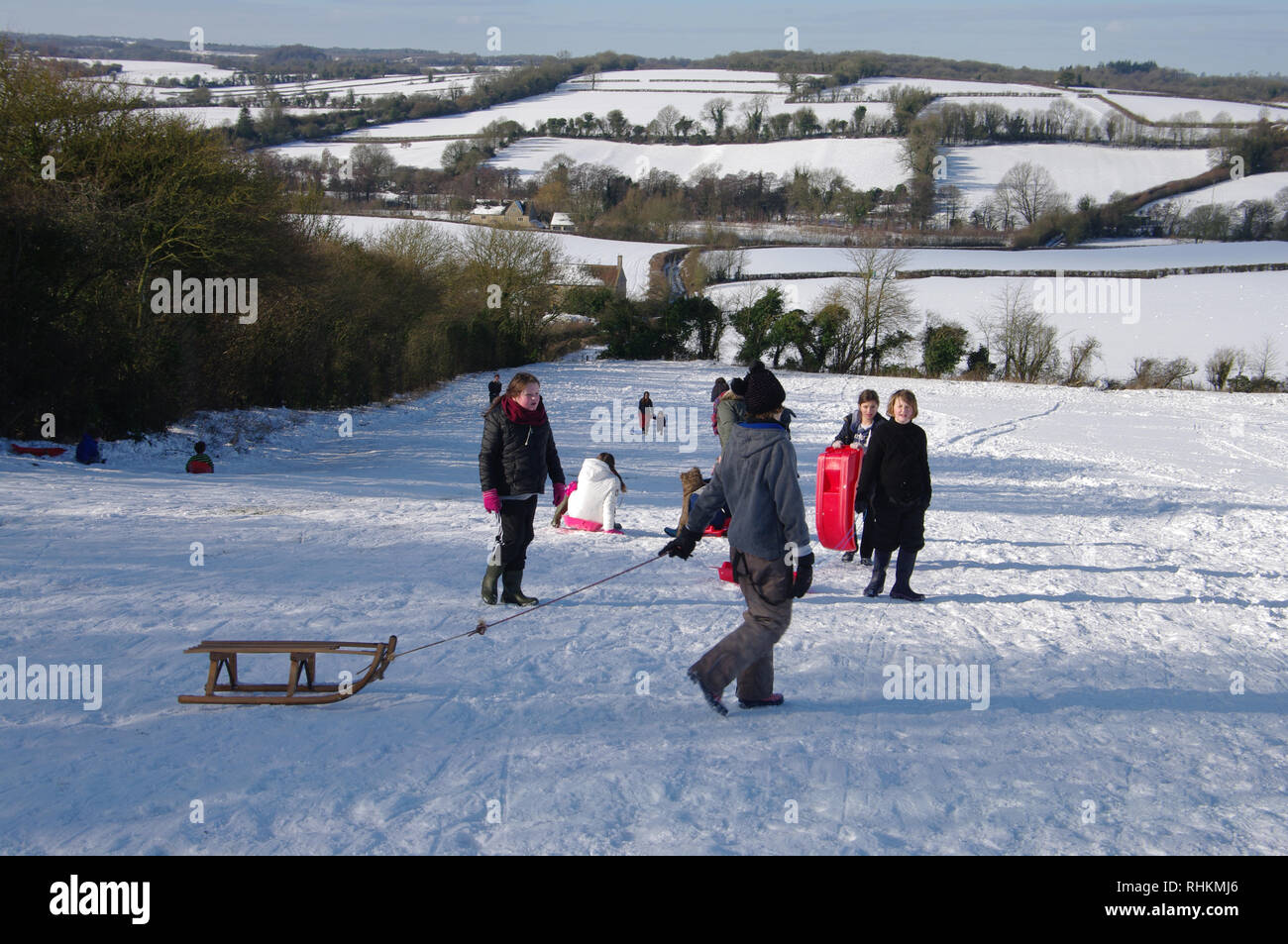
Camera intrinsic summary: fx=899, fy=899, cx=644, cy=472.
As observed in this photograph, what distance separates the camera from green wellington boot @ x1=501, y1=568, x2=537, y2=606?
816 centimetres

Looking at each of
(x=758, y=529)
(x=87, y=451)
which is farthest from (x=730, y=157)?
(x=758, y=529)

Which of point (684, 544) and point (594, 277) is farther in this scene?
point (594, 277)

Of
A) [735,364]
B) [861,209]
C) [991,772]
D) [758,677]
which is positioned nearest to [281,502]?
[758,677]

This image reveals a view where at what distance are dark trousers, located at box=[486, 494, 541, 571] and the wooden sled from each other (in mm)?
1981

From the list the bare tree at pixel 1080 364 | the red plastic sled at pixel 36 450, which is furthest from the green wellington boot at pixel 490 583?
the bare tree at pixel 1080 364

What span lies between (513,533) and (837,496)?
399 cm

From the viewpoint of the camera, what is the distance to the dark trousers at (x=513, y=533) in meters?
7.82

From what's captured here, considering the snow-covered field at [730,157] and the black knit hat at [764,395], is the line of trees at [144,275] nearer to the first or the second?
the black knit hat at [764,395]

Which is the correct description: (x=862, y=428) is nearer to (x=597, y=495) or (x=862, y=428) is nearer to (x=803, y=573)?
(x=597, y=495)

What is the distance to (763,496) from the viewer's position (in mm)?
5477

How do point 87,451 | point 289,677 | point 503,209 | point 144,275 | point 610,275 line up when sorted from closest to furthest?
point 289,677, point 87,451, point 144,275, point 610,275, point 503,209

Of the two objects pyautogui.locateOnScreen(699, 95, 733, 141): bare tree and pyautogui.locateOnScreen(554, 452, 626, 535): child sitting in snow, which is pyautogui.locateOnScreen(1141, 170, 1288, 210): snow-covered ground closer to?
pyautogui.locateOnScreen(699, 95, 733, 141): bare tree

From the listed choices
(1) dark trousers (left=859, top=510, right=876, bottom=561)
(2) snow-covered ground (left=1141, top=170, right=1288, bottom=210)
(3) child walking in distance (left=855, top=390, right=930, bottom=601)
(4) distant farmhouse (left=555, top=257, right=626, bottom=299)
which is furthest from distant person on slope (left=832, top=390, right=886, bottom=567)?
(2) snow-covered ground (left=1141, top=170, right=1288, bottom=210)
